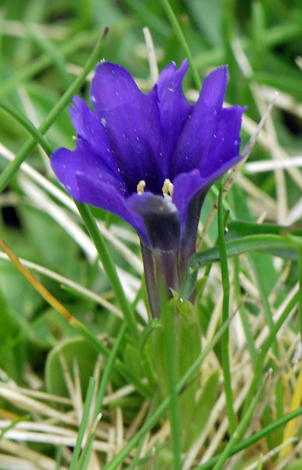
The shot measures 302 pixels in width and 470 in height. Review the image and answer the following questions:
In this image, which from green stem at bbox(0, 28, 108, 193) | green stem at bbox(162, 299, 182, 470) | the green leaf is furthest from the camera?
the green leaf

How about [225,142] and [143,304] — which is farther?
[143,304]

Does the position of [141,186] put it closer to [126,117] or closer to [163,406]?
[126,117]

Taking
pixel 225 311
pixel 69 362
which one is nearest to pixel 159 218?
pixel 225 311

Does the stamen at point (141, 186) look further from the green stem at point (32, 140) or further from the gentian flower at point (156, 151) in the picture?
the green stem at point (32, 140)

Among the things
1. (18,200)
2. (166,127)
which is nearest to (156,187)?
(166,127)

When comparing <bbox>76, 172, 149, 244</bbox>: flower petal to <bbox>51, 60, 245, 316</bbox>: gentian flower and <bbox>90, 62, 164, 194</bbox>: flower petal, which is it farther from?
<bbox>90, 62, 164, 194</bbox>: flower petal

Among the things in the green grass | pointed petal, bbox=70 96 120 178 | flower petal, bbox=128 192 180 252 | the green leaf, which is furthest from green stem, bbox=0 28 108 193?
the green leaf
